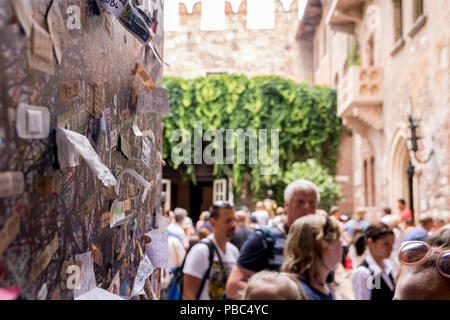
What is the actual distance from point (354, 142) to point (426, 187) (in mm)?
6693

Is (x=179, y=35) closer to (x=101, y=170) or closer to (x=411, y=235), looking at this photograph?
(x=411, y=235)

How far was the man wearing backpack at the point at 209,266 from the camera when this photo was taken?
307 cm

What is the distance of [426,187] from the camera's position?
8273 millimetres

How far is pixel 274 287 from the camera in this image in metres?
1.69

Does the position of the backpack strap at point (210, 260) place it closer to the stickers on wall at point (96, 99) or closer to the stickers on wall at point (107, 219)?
the stickers on wall at point (107, 219)

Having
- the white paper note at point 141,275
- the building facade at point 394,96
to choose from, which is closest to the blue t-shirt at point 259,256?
the white paper note at point 141,275

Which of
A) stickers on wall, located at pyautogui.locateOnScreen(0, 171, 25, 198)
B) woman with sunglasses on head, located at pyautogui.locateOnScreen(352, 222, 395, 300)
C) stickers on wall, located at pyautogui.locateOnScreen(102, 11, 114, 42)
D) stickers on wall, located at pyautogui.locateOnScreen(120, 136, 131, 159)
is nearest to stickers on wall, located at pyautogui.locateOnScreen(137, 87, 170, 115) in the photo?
stickers on wall, located at pyautogui.locateOnScreen(120, 136, 131, 159)

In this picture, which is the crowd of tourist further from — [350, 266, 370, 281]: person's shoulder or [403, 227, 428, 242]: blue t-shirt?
[403, 227, 428, 242]: blue t-shirt

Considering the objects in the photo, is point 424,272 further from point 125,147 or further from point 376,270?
point 376,270

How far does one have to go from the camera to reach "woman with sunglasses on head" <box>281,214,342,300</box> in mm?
2291

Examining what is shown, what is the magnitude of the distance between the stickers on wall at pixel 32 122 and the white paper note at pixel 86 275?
11.5 inches

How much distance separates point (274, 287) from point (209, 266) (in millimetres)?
1527

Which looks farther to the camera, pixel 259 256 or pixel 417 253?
pixel 259 256

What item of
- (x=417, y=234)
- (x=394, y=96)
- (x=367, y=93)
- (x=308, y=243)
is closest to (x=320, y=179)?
→ (x=367, y=93)
